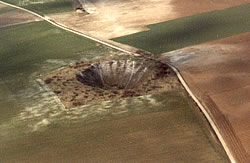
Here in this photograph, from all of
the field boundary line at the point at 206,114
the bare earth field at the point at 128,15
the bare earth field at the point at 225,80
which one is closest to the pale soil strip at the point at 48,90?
the field boundary line at the point at 206,114

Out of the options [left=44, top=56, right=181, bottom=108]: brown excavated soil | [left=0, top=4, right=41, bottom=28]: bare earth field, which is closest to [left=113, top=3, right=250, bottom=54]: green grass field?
[left=44, top=56, right=181, bottom=108]: brown excavated soil

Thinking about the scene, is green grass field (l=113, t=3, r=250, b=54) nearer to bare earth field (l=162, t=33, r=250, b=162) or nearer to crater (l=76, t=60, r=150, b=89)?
bare earth field (l=162, t=33, r=250, b=162)

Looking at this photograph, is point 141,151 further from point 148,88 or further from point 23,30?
point 23,30

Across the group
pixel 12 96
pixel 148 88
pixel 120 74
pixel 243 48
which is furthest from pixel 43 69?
pixel 243 48

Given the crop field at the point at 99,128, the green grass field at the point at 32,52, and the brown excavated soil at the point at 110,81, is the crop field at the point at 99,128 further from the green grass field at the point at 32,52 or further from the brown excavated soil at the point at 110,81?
the brown excavated soil at the point at 110,81

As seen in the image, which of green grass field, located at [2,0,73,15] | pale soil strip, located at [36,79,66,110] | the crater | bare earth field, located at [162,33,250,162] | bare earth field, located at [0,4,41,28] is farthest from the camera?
green grass field, located at [2,0,73,15]

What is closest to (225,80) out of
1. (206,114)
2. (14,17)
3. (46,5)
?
(206,114)

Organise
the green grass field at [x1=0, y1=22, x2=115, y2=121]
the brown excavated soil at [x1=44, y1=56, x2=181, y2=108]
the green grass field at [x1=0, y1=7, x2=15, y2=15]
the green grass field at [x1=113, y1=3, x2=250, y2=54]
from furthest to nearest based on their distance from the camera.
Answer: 1. the green grass field at [x1=0, y1=7, x2=15, y2=15]
2. the green grass field at [x1=113, y1=3, x2=250, y2=54]
3. the green grass field at [x1=0, y1=22, x2=115, y2=121]
4. the brown excavated soil at [x1=44, y1=56, x2=181, y2=108]
